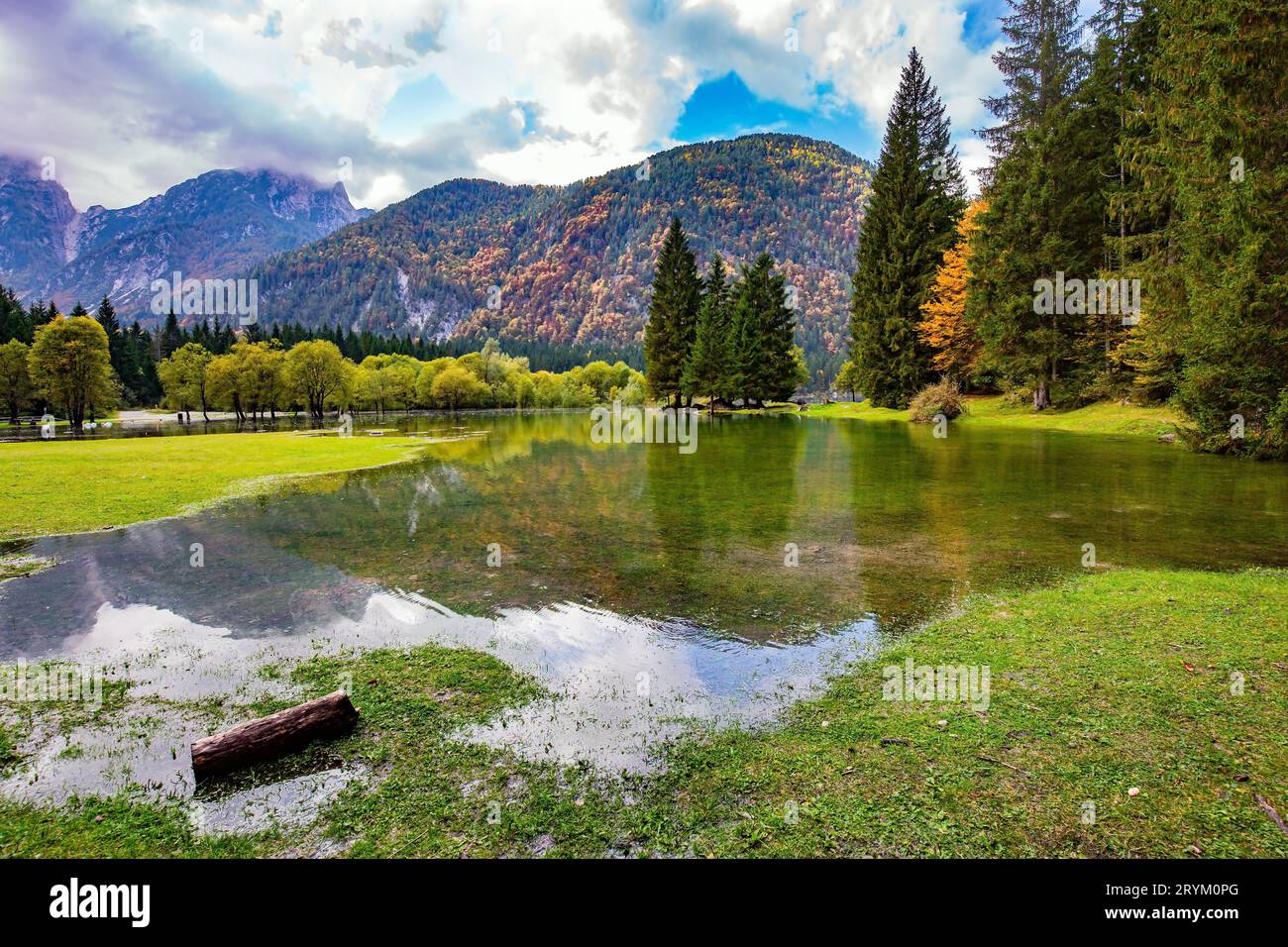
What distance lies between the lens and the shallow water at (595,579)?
19.2 feet

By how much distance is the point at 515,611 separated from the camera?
28.1 ft

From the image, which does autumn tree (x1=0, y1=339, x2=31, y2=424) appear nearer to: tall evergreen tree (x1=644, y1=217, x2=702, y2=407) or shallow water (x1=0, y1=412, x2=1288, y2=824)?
Result: tall evergreen tree (x1=644, y1=217, x2=702, y2=407)

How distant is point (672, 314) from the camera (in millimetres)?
76875

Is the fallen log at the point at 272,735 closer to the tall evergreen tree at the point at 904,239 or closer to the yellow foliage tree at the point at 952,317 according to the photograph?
the yellow foliage tree at the point at 952,317

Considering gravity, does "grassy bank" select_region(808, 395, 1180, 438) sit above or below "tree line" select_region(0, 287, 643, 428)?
below

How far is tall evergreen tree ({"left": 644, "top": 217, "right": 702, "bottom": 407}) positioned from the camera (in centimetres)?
7669

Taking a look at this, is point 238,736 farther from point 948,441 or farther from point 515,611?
point 948,441

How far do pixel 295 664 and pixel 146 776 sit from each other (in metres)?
Result: 2.05

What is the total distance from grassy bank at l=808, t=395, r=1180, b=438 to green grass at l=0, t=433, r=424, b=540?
125 feet

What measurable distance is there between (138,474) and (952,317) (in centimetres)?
5399

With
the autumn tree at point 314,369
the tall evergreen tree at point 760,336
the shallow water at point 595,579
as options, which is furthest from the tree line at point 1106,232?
the autumn tree at point 314,369

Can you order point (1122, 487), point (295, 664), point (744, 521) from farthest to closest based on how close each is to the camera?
point (1122, 487)
point (744, 521)
point (295, 664)

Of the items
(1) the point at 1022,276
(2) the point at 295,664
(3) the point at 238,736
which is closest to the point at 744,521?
(2) the point at 295,664

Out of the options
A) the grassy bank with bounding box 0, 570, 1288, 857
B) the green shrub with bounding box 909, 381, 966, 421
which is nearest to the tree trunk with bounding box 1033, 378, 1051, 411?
the green shrub with bounding box 909, 381, 966, 421
